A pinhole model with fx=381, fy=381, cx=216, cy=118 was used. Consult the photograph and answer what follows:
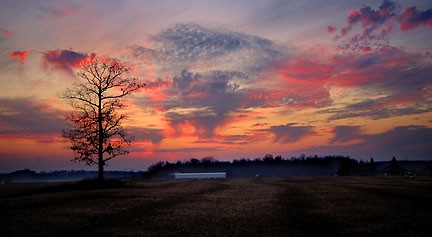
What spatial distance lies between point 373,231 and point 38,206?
2047 centimetres

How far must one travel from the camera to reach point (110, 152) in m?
45.4

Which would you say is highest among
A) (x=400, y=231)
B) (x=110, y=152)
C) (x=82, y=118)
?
(x=82, y=118)

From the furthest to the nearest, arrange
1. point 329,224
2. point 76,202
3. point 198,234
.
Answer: point 76,202
point 329,224
point 198,234

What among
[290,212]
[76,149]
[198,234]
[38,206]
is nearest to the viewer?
[198,234]

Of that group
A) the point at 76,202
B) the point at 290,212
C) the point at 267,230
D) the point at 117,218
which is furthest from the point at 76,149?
the point at 267,230

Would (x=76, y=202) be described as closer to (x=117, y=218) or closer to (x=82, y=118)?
(x=117, y=218)

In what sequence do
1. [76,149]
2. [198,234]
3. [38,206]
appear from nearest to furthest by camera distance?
[198,234] < [38,206] < [76,149]

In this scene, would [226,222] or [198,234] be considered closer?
[198,234]

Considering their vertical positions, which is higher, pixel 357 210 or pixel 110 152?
pixel 110 152

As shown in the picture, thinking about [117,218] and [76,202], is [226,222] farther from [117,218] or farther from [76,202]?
[76,202]

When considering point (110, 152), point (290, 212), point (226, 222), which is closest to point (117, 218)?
point (226, 222)

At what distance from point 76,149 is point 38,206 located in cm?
1969

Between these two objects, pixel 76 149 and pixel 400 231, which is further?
pixel 76 149

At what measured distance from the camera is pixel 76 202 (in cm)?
2722
